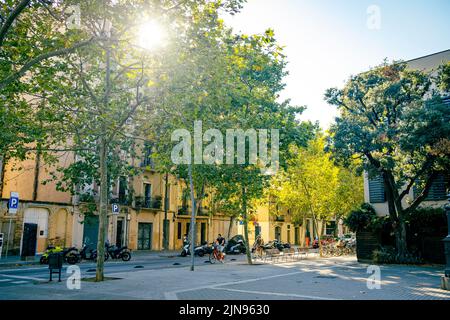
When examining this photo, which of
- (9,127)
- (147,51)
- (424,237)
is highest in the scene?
(147,51)

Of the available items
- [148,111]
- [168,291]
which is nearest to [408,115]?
[148,111]

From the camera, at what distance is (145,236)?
35750mm

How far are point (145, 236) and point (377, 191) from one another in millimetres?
21888

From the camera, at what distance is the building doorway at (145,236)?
35188mm

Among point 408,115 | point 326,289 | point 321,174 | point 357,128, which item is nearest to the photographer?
point 326,289

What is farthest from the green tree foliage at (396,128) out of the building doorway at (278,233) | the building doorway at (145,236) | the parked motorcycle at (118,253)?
the building doorway at (278,233)

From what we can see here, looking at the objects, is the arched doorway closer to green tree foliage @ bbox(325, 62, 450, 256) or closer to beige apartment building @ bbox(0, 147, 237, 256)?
beige apartment building @ bbox(0, 147, 237, 256)

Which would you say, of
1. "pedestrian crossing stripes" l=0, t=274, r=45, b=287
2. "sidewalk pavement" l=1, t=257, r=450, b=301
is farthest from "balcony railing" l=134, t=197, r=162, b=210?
"sidewalk pavement" l=1, t=257, r=450, b=301

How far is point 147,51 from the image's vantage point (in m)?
10.7

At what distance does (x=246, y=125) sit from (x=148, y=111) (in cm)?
681

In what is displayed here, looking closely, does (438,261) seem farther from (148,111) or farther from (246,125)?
(148,111)

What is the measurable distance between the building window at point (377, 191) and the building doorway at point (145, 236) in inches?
837

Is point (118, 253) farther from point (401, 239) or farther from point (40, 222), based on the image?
point (401, 239)

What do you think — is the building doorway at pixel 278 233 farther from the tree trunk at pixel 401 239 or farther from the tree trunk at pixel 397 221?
the tree trunk at pixel 401 239
